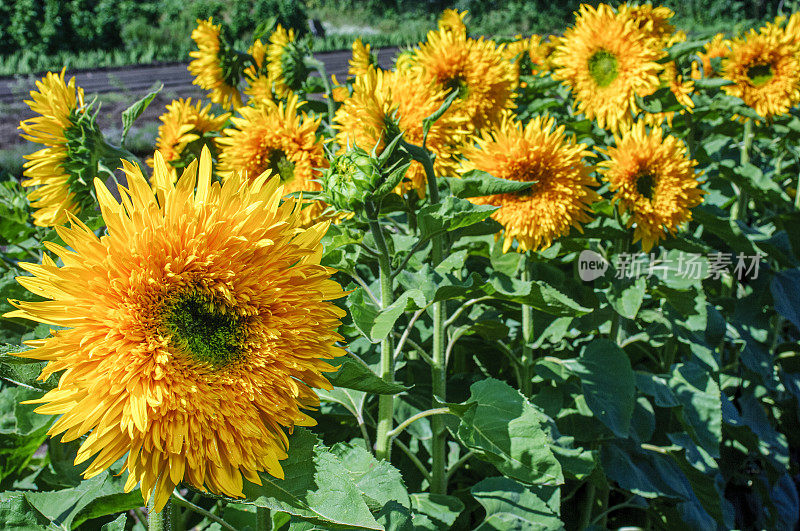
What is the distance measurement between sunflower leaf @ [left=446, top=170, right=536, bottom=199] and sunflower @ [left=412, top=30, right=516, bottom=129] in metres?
0.51

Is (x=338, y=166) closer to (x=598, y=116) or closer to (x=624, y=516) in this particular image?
Result: (x=598, y=116)

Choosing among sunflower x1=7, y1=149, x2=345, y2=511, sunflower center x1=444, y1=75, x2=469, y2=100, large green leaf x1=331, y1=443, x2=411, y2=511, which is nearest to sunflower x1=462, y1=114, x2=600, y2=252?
sunflower center x1=444, y1=75, x2=469, y2=100

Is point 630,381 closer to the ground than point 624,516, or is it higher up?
higher up

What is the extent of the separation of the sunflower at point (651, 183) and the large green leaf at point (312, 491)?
4.07 ft

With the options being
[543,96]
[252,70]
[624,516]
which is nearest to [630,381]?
[624,516]

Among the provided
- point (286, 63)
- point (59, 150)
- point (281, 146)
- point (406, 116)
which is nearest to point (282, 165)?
point (281, 146)

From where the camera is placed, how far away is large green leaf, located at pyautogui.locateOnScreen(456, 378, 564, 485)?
1126 mm

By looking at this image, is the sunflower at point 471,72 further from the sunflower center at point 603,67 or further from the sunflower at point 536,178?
the sunflower center at point 603,67

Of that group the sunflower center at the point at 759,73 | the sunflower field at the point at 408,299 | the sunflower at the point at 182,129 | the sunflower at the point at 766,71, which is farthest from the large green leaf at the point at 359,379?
the sunflower center at the point at 759,73

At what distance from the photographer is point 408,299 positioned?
3.56 ft

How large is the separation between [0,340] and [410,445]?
1.00 m

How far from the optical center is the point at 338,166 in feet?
3.55

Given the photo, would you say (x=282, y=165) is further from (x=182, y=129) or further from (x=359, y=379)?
(x=359, y=379)

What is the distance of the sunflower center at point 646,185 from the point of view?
5.90 ft
